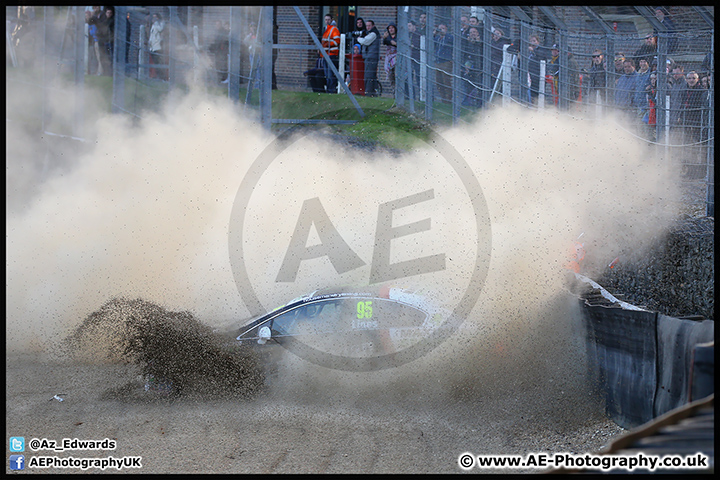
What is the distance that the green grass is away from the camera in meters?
10.8

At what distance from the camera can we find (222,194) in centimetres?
1006

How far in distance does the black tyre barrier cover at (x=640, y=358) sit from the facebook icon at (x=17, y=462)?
17.3 feet

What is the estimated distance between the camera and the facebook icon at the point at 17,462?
4.86 meters

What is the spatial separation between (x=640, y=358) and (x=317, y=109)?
8.81m

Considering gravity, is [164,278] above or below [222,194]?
below

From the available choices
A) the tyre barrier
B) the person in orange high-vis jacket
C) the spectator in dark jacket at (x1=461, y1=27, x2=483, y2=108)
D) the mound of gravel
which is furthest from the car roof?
the person in orange high-vis jacket

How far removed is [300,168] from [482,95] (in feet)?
11.4

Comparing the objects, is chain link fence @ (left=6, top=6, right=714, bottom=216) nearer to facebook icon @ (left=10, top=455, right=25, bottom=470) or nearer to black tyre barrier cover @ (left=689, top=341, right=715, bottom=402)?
black tyre barrier cover @ (left=689, top=341, right=715, bottom=402)

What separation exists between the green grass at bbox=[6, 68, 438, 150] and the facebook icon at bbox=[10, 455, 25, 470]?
7087 millimetres

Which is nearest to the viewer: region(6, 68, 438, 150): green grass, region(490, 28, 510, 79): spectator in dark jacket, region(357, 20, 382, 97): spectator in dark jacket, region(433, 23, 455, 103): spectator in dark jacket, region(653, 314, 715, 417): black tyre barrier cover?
region(653, 314, 715, 417): black tyre barrier cover

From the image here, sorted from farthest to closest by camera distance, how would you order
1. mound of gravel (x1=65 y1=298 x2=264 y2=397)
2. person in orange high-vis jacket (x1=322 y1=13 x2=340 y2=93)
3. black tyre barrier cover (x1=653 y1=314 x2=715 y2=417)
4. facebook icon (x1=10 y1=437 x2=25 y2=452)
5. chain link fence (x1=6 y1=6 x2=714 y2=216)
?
person in orange high-vis jacket (x1=322 y1=13 x2=340 y2=93) < chain link fence (x1=6 y1=6 x2=714 y2=216) < mound of gravel (x1=65 y1=298 x2=264 y2=397) < facebook icon (x1=10 y1=437 x2=25 y2=452) < black tyre barrier cover (x1=653 y1=314 x2=715 y2=417)

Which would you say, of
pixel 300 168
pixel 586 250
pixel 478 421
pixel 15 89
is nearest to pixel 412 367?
pixel 478 421

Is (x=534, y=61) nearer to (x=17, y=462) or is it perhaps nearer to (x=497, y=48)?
(x=497, y=48)

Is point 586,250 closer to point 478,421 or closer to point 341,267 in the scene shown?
point 341,267
